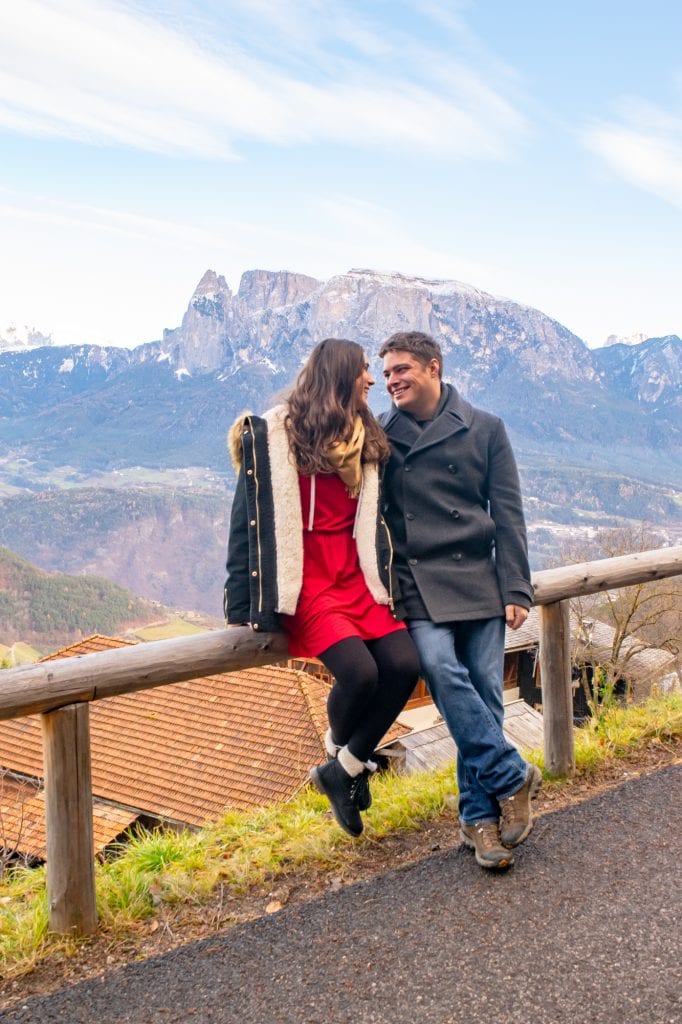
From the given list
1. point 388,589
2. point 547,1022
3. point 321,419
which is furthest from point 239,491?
point 547,1022

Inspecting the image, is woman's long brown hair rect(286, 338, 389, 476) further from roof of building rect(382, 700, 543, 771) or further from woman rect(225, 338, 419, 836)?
roof of building rect(382, 700, 543, 771)

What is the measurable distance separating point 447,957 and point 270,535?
137 cm

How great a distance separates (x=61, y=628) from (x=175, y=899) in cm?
12746

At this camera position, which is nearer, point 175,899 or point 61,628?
point 175,899

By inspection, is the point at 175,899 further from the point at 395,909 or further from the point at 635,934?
the point at 635,934

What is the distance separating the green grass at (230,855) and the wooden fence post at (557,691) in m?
0.11

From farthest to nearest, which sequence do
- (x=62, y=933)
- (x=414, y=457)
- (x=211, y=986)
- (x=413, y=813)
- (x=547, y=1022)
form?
(x=413, y=813)
(x=414, y=457)
(x=62, y=933)
(x=211, y=986)
(x=547, y=1022)

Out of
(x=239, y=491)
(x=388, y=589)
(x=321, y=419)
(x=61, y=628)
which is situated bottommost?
(x=61, y=628)

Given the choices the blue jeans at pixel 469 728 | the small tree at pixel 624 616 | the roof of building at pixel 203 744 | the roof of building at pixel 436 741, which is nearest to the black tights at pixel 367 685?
the blue jeans at pixel 469 728

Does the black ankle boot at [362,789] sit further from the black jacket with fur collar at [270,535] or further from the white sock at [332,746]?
the black jacket with fur collar at [270,535]

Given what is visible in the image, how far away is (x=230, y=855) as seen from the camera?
3.45 meters

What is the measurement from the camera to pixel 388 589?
3.08 metres

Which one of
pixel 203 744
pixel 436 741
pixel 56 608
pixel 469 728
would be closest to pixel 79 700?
pixel 469 728

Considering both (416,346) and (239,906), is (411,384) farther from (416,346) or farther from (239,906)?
(239,906)
